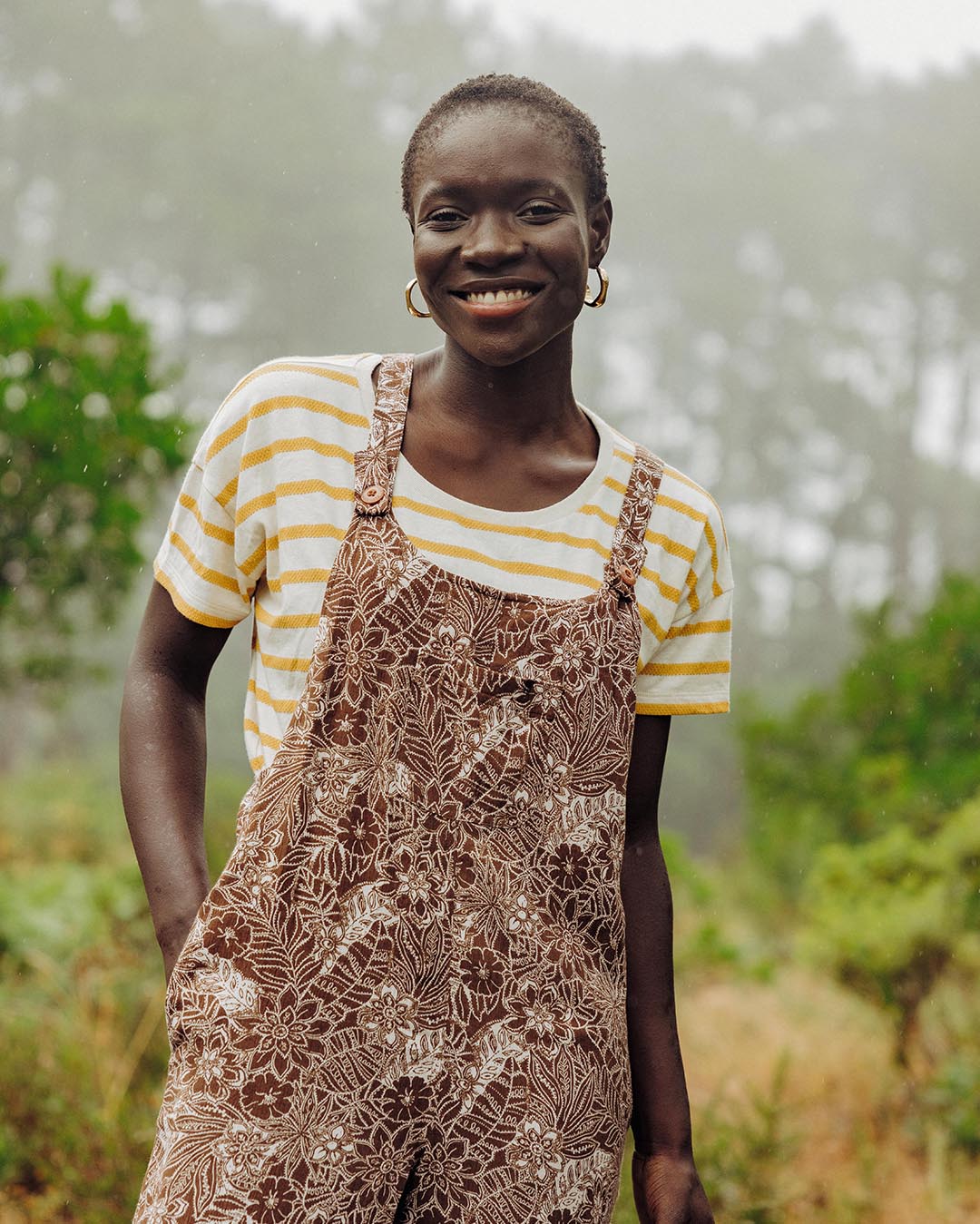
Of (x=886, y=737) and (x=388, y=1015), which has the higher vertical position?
(x=388, y=1015)

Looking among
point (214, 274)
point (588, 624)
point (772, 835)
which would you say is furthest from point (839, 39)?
point (588, 624)

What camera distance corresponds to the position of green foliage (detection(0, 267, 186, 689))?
4547 millimetres

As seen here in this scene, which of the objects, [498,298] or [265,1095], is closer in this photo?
[265,1095]

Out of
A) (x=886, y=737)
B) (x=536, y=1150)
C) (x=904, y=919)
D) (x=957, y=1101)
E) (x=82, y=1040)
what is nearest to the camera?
(x=536, y=1150)

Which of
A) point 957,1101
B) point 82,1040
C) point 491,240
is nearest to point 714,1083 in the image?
point 957,1101

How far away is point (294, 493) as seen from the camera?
1.43m

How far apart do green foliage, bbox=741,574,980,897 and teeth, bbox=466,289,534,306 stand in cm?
462

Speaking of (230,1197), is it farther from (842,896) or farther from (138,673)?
(842,896)

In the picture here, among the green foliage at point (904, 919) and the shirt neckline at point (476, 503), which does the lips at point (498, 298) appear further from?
the green foliage at point (904, 919)

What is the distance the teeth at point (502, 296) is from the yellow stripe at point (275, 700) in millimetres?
457

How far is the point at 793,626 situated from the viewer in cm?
2058

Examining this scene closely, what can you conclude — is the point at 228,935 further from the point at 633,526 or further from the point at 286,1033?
the point at 633,526

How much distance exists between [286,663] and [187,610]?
0.13m

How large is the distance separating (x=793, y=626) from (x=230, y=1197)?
19.9 metres
